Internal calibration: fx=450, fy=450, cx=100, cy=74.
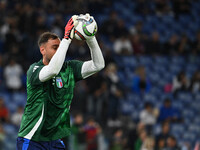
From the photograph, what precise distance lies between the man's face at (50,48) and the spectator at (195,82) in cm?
1053

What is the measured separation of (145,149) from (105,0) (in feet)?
27.4

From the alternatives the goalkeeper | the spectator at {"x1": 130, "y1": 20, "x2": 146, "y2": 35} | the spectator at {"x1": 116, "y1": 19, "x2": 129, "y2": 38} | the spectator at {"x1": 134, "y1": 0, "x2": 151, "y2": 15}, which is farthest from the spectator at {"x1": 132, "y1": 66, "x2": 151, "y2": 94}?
the goalkeeper

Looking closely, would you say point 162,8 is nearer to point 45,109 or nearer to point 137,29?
point 137,29

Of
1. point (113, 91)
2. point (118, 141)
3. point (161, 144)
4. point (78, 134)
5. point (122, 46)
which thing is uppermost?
point (122, 46)

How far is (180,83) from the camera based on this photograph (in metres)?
14.5

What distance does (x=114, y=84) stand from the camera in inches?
498

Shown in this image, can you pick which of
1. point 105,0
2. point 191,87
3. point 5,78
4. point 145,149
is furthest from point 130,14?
point 145,149

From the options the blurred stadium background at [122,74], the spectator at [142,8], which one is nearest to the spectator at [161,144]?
the blurred stadium background at [122,74]

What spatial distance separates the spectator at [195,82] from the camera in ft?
48.0

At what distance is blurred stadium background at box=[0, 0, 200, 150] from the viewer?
1135 cm

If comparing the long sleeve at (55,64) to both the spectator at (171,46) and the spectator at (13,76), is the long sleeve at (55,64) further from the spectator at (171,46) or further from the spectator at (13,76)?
the spectator at (171,46)

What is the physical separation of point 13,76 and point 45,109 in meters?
7.91

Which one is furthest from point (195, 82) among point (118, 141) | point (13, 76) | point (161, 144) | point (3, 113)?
point (3, 113)

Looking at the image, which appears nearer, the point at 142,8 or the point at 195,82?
the point at 195,82
